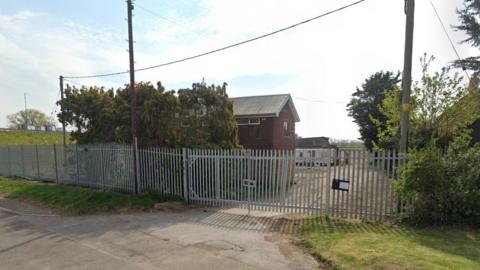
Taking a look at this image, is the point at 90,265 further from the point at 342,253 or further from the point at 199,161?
the point at 199,161

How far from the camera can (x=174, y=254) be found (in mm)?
6223

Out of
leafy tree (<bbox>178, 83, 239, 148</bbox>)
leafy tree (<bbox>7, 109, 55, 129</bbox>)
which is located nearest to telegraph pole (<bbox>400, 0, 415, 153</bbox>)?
leafy tree (<bbox>178, 83, 239, 148</bbox>)

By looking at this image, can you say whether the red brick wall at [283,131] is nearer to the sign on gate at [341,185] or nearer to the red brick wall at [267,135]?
the red brick wall at [267,135]

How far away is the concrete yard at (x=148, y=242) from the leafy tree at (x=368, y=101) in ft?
85.0

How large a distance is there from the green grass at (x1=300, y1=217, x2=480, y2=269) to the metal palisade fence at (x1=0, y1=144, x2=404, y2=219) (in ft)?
2.92

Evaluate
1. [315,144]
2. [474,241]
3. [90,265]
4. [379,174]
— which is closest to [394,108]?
[379,174]

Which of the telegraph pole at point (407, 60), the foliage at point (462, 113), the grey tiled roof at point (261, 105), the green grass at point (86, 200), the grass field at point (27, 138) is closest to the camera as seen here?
the telegraph pole at point (407, 60)

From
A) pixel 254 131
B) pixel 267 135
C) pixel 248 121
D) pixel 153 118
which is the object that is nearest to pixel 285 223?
pixel 153 118

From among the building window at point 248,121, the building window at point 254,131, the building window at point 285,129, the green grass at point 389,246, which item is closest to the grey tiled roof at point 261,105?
the building window at point 248,121

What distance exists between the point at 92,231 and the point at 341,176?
647cm

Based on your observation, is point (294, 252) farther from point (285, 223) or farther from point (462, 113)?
point (462, 113)

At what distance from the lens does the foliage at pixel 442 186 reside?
23.5 feet

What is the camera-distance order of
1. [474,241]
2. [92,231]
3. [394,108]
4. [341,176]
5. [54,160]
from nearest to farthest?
[474,241] → [92,231] → [341,176] → [394,108] → [54,160]

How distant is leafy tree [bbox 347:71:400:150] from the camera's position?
32531 mm
